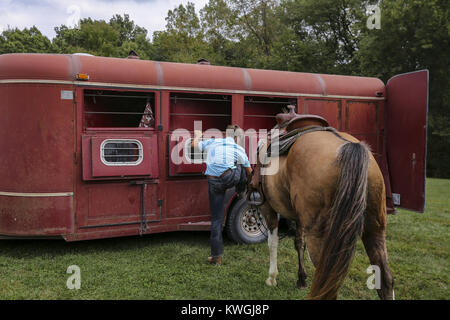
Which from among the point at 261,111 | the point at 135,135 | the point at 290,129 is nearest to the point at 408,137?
the point at 261,111

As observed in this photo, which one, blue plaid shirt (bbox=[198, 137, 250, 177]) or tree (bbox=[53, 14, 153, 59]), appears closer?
blue plaid shirt (bbox=[198, 137, 250, 177])

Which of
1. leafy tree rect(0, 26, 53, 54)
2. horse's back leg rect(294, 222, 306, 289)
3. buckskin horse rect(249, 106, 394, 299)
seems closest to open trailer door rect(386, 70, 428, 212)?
horse's back leg rect(294, 222, 306, 289)

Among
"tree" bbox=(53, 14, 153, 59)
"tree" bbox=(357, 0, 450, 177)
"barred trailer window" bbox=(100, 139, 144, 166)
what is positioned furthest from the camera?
"tree" bbox=(53, 14, 153, 59)

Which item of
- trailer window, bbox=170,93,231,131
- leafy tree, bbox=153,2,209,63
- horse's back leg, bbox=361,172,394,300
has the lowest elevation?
horse's back leg, bbox=361,172,394,300

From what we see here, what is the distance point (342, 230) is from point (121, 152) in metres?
3.53

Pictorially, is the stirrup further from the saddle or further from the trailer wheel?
the trailer wheel

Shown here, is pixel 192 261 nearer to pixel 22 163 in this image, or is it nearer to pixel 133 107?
pixel 22 163

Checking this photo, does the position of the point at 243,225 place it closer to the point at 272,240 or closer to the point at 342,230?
the point at 272,240

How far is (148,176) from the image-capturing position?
5109 millimetres

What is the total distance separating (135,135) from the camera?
16.6ft

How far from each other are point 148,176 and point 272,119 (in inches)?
116

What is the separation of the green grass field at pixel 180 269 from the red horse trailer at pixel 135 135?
1.28 feet

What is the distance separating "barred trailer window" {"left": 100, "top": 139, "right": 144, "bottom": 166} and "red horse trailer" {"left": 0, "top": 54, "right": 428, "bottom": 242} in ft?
0.05

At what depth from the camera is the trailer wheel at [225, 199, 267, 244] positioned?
5.43 m
